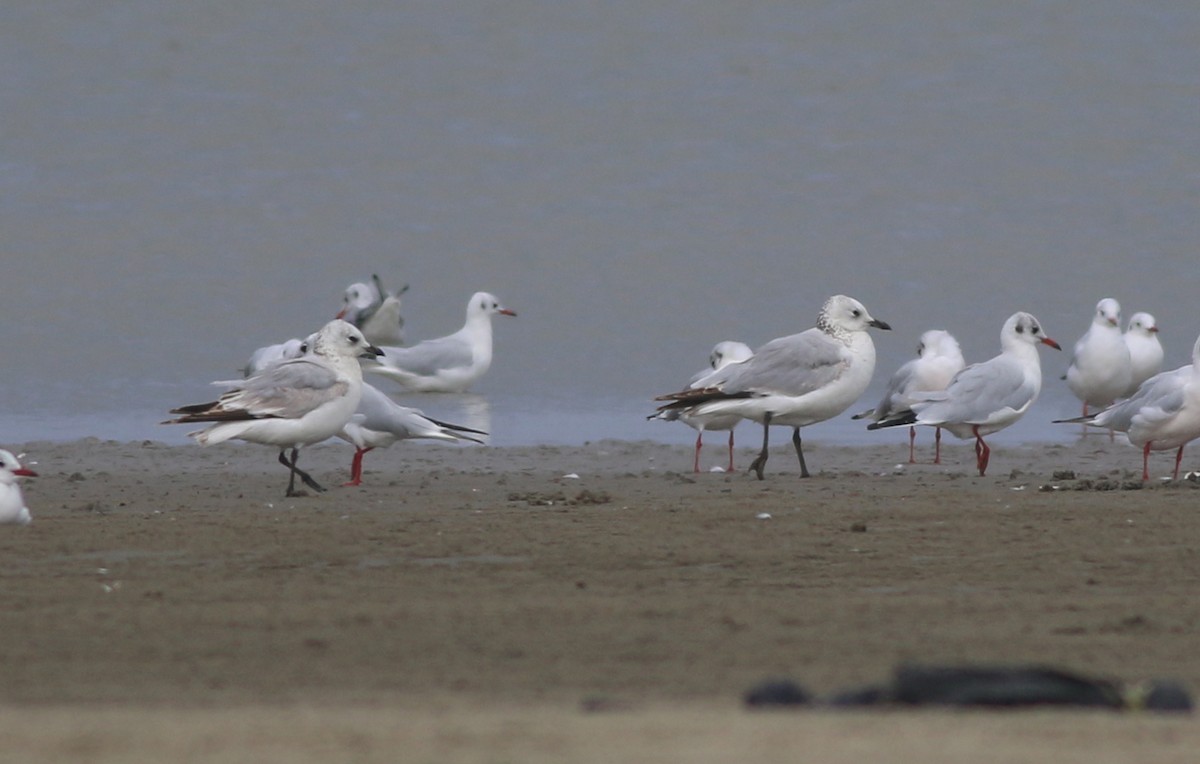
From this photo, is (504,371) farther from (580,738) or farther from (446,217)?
(580,738)

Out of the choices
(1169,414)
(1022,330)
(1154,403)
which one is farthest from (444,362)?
(1169,414)

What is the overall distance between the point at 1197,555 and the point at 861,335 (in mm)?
4410

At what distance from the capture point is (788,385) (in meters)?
10.8

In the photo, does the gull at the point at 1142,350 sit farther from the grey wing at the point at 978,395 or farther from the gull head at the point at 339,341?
the gull head at the point at 339,341

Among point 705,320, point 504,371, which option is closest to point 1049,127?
point 705,320

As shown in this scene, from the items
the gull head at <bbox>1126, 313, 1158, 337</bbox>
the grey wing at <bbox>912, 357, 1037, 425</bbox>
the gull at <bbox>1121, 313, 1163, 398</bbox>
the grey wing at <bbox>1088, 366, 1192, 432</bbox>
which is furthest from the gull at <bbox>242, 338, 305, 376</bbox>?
the gull head at <bbox>1126, 313, 1158, 337</bbox>

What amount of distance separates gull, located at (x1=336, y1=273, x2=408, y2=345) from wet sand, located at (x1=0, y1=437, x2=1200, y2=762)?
632 centimetres

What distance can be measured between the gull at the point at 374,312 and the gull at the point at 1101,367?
5.88m

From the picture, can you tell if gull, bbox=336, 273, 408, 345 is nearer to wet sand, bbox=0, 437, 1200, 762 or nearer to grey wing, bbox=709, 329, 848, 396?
grey wing, bbox=709, 329, 848, 396

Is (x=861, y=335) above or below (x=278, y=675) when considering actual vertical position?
above

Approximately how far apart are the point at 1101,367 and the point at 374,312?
20.3ft

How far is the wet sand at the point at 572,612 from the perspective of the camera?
4.01 meters

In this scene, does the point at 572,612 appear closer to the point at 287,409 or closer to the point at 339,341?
the point at 287,409

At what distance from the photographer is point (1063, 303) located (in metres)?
16.8
